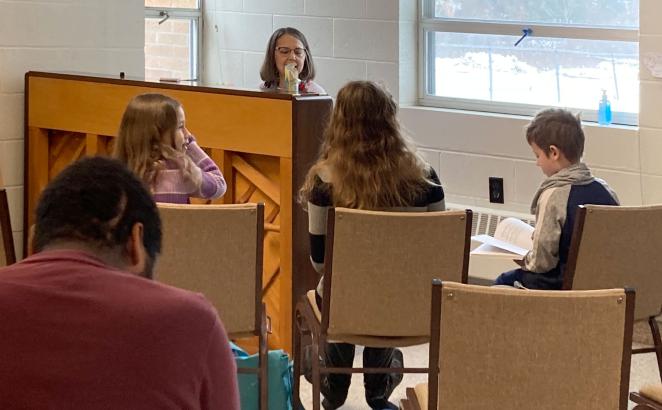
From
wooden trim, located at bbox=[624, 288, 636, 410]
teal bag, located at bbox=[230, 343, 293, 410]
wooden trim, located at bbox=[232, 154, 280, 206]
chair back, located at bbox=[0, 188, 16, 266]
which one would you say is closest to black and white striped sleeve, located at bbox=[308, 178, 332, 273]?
teal bag, located at bbox=[230, 343, 293, 410]

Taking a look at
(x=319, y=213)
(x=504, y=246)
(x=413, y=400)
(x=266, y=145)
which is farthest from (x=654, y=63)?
→ (x=413, y=400)

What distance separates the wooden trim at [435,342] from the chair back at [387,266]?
728mm

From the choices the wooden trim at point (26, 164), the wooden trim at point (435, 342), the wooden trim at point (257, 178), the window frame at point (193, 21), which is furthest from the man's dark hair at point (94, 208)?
the window frame at point (193, 21)

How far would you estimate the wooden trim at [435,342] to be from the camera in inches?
89.3

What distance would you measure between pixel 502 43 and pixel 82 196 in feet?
13.0

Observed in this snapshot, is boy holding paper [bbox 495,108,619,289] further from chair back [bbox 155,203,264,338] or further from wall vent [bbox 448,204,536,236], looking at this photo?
wall vent [bbox 448,204,536,236]

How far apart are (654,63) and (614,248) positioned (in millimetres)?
1513

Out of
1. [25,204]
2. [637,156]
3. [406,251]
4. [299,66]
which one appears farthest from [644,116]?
[25,204]

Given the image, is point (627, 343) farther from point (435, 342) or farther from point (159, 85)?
point (159, 85)

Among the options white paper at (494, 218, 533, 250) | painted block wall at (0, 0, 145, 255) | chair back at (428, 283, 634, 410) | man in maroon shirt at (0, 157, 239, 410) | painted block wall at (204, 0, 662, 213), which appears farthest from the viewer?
painted block wall at (0, 0, 145, 255)

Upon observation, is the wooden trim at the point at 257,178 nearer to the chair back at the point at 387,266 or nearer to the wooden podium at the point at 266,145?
the wooden podium at the point at 266,145

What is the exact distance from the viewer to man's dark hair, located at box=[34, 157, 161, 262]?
1.48 meters

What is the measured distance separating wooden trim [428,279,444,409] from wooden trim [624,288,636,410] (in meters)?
0.39

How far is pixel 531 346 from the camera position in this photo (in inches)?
89.3
